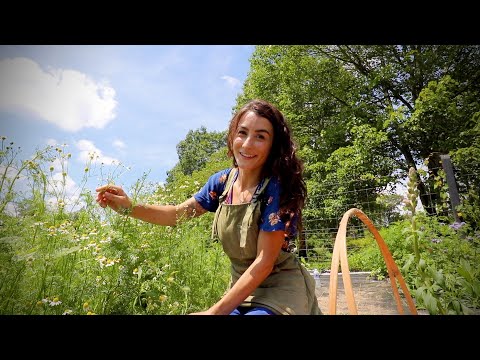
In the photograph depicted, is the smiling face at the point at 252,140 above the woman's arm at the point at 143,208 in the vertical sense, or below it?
above

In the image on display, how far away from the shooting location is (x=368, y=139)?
8.34 m

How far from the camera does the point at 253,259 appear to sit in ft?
4.06

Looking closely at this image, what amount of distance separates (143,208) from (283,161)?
2.21ft

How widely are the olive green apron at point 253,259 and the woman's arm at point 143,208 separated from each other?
0.29 metres

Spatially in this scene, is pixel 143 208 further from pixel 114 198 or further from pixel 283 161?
pixel 283 161

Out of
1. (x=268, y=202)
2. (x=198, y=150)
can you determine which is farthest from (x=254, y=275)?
(x=198, y=150)

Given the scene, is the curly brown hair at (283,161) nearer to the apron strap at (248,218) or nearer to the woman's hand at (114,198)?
the apron strap at (248,218)

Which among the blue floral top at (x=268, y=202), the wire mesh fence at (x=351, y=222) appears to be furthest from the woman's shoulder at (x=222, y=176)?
the wire mesh fence at (x=351, y=222)

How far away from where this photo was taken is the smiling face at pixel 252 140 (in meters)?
1.23
